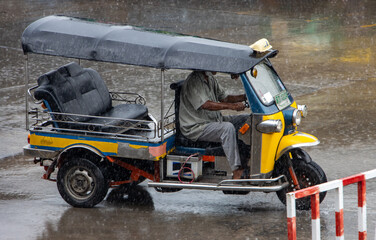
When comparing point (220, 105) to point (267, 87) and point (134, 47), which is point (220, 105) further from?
point (134, 47)

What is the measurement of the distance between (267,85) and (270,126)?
25.4 inches

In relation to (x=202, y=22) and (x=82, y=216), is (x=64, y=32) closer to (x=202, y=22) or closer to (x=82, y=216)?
(x=82, y=216)

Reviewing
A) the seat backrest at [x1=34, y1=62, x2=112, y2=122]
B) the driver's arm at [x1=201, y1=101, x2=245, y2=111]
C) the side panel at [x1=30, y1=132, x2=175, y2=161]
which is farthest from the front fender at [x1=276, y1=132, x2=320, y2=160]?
the seat backrest at [x1=34, y1=62, x2=112, y2=122]

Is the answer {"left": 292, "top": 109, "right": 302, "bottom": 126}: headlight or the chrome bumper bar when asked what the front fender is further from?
the chrome bumper bar

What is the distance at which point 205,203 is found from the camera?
7.92 metres

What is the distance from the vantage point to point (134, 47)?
7434mm

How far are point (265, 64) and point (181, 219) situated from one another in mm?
2040

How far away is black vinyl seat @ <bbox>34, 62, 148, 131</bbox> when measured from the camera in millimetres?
7777

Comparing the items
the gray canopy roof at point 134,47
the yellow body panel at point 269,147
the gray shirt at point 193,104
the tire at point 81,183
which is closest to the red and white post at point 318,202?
the yellow body panel at point 269,147

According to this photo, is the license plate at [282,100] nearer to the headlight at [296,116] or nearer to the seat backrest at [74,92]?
the headlight at [296,116]

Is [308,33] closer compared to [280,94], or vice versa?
[280,94]

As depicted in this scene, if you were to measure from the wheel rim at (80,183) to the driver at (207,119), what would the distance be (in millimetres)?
1204

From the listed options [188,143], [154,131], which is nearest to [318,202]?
[188,143]

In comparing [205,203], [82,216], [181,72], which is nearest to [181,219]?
[205,203]
